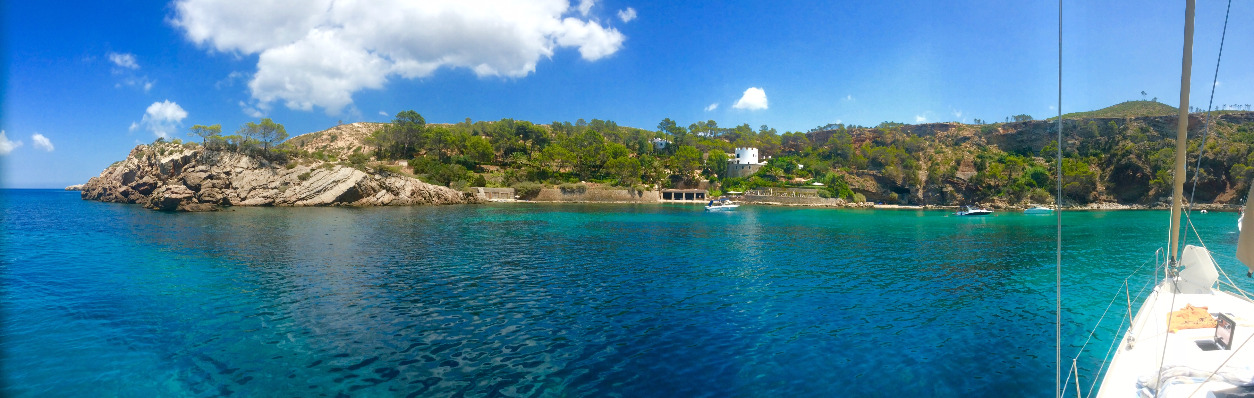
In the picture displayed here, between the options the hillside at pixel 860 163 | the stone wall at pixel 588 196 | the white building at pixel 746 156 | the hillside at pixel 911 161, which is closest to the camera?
the hillside at pixel 860 163

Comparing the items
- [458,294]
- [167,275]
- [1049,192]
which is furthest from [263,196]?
[1049,192]

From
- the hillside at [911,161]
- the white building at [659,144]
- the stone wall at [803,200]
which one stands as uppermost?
the white building at [659,144]

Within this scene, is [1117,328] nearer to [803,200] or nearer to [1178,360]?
[1178,360]

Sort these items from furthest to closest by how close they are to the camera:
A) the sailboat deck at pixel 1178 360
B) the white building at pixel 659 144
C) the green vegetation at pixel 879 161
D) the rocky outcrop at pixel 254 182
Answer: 1. the white building at pixel 659 144
2. the green vegetation at pixel 879 161
3. the rocky outcrop at pixel 254 182
4. the sailboat deck at pixel 1178 360

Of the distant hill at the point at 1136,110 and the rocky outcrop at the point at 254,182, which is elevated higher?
the distant hill at the point at 1136,110

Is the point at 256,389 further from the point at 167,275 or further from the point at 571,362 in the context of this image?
the point at 167,275

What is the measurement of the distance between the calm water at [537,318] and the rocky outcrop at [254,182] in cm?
4123

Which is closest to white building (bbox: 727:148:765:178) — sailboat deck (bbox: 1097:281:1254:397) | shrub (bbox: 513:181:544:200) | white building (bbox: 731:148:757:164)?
white building (bbox: 731:148:757:164)

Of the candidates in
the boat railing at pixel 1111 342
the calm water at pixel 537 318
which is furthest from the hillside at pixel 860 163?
the boat railing at pixel 1111 342

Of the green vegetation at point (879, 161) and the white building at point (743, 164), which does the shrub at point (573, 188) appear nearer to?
the green vegetation at point (879, 161)

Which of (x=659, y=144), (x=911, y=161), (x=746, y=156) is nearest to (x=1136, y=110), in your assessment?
(x=911, y=161)

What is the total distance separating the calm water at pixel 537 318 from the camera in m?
10.1

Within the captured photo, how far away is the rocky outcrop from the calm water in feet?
135

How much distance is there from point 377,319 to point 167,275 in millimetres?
12445
